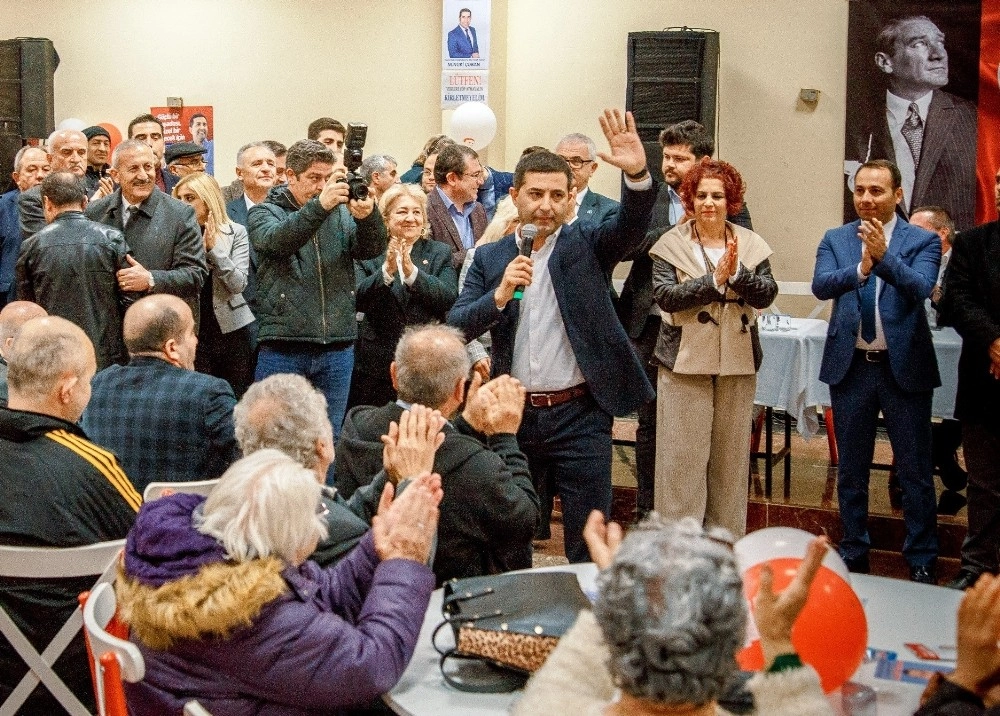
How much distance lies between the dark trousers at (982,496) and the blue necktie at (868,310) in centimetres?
48

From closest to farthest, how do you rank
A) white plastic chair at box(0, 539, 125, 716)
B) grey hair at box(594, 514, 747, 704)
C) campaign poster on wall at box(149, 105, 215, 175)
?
grey hair at box(594, 514, 747, 704) < white plastic chair at box(0, 539, 125, 716) < campaign poster on wall at box(149, 105, 215, 175)

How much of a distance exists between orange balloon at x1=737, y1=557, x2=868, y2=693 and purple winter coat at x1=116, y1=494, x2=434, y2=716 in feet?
1.96

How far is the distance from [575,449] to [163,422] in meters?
1.33

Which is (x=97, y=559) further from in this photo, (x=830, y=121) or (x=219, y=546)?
(x=830, y=121)

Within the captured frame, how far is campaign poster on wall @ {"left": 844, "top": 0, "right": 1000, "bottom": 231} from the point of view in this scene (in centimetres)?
755

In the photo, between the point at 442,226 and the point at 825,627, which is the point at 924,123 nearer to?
the point at 442,226

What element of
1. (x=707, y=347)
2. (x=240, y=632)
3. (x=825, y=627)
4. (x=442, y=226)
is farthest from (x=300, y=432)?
(x=442, y=226)

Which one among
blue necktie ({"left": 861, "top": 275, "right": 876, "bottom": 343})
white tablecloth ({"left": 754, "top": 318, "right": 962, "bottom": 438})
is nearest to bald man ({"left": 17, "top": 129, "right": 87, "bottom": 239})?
white tablecloth ({"left": 754, "top": 318, "right": 962, "bottom": 438})

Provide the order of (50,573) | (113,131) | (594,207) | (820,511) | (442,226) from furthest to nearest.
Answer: (113,131) < (442,226) < (594,207) < (820,511) < (50,573)

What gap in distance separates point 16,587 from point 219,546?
0.85 metres

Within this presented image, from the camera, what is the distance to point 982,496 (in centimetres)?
450

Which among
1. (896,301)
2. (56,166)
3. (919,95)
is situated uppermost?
(919,95)

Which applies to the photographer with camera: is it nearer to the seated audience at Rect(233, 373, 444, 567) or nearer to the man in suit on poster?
the seated audience at Rect(233, 373, 444, 567)

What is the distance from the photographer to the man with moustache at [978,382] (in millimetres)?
4438
